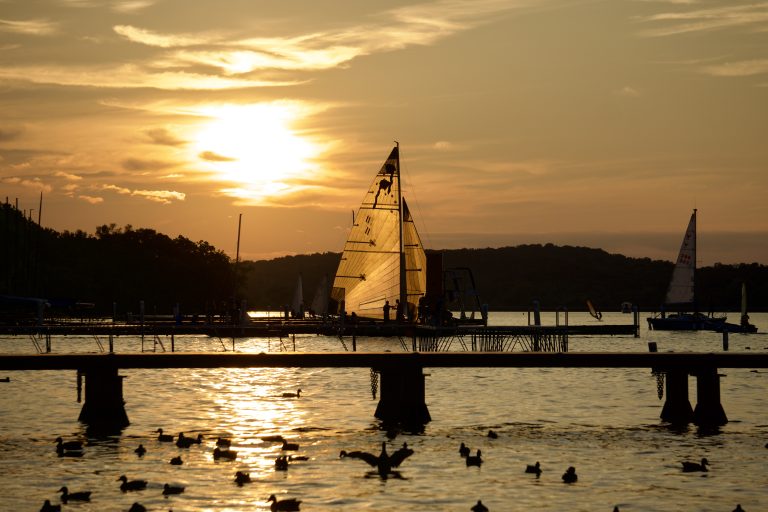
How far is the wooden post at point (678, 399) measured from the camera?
52469mm

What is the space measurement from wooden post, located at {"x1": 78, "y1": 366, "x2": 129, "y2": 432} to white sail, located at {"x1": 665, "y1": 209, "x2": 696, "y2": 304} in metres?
→ 114

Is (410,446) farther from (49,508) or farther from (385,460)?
(49,508)

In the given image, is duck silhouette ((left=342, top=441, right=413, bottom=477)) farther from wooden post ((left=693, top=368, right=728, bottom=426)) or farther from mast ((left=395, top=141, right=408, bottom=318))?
mast ((left=395, top=141, right=408, bottom=318))

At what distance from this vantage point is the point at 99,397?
49.7 m

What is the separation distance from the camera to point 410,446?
1769 inches

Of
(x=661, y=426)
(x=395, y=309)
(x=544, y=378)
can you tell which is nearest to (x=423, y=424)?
(x=661, y=426)

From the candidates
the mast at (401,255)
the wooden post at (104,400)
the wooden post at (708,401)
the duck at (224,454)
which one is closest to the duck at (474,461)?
the duck at (224,454)

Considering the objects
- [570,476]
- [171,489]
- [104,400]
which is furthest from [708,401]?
[171,489]

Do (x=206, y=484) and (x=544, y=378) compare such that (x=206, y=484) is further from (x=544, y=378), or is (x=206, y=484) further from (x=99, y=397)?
(x=544, y=378)

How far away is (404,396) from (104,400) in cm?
1260

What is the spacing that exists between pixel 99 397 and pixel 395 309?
227 ft

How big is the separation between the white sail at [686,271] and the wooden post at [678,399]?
4034 inches

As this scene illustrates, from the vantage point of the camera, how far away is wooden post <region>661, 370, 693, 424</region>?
52469mm

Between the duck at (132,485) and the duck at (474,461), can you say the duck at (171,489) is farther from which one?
the duck at (474,461)
